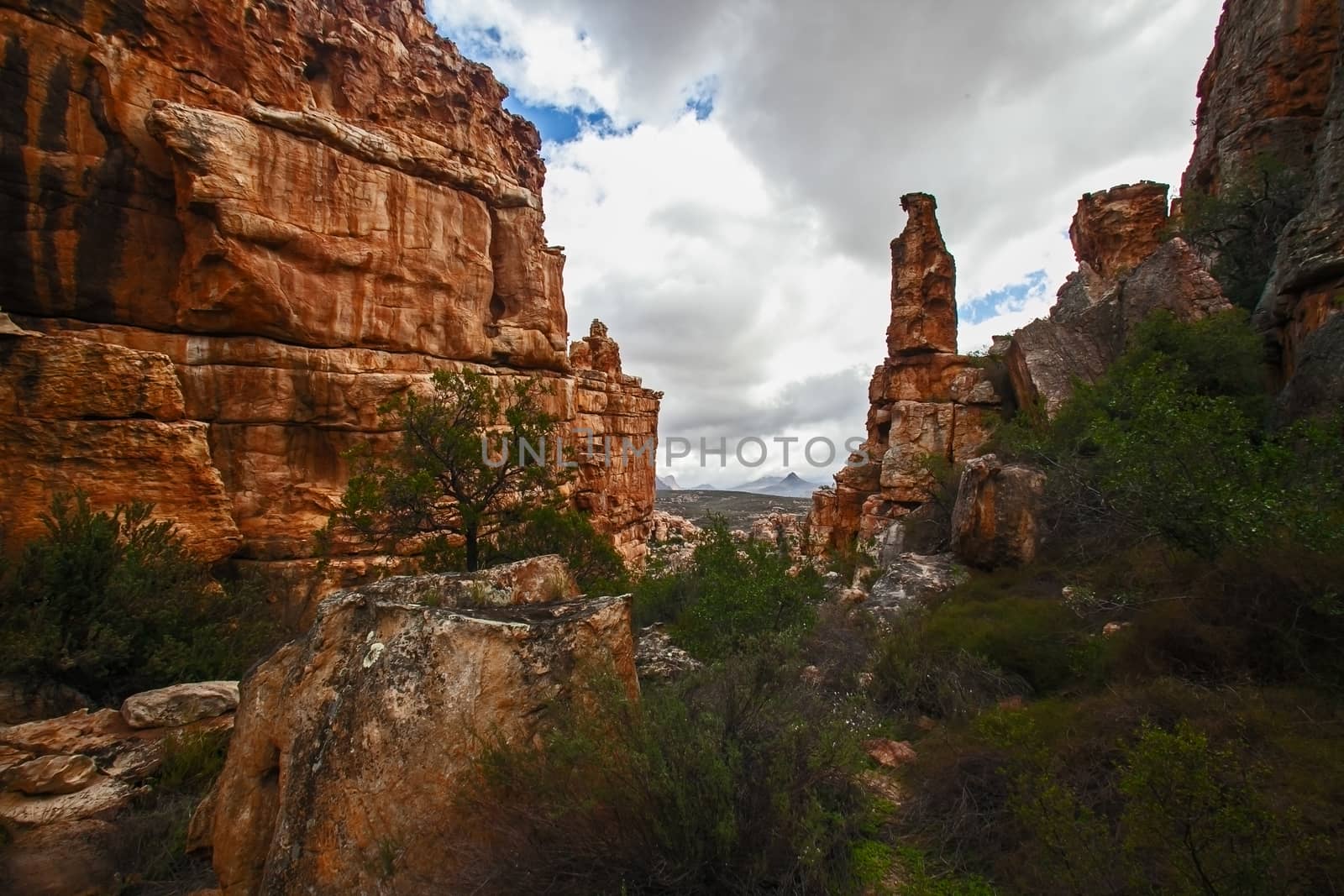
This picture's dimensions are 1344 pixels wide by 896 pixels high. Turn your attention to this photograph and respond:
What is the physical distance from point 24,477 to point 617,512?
22.6 m

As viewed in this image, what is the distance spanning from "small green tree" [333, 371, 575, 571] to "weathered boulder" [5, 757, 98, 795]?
3733 millimetres

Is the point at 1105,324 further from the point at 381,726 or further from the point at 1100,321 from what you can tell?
the point at 381,726

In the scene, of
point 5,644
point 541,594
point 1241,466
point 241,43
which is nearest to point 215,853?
point 541,594

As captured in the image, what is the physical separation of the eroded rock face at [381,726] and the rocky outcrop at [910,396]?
16.3 m

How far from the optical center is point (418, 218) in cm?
1727

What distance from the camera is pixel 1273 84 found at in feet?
49.3

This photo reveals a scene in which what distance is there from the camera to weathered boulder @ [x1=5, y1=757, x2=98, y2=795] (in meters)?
5.01

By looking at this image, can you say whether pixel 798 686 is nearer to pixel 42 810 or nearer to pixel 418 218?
pixel 42 810

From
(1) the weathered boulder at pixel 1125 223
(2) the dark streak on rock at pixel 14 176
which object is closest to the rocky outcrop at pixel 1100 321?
(1) the weathered boulder at pixel 1125 223

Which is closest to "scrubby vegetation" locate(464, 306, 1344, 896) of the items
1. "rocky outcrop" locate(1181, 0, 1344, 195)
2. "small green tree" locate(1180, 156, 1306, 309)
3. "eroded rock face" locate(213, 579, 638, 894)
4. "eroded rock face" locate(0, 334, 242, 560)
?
"eroded rock face" locate(213, 579, 638, 894)

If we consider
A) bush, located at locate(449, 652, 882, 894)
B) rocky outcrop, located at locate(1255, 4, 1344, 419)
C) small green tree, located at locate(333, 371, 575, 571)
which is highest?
rocky outcrop, located at locate(1255, 4, 1344, 419)

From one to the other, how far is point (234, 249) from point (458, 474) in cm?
1058

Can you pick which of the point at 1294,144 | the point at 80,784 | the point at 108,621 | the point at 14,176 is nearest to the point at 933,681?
the point at 80,784

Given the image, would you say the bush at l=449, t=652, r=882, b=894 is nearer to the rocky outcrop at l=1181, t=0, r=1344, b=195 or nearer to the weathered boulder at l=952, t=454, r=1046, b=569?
the weathered boulder at l=952, t=454, r=1046, b=569
